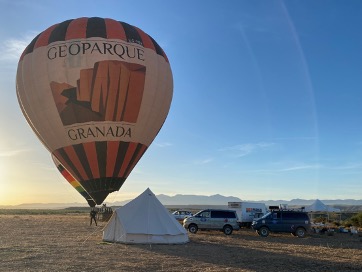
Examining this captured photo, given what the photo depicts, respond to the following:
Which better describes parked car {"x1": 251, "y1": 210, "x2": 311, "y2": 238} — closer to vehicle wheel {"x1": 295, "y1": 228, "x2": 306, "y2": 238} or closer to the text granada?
vehicle wheel {"x1": 295, "y1": 228, "x2": 306, "y2": 238}

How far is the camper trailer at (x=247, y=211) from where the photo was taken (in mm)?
38094

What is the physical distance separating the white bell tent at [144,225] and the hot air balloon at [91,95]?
2158 mm

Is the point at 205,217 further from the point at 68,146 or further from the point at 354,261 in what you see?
the point at 354,261

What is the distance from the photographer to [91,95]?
24.5 meters

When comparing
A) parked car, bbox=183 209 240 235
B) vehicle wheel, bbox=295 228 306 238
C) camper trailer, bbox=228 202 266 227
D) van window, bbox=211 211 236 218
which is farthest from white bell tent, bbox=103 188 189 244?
camper trailer, bbox=228 202 266 227

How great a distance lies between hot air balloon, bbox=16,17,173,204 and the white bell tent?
85.0 inches

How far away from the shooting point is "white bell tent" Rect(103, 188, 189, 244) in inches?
895

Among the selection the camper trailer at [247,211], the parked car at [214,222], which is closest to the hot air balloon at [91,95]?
the parked car at [214,222]

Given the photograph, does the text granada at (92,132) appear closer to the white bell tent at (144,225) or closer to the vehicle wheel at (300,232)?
the white bell tent at (144,225)

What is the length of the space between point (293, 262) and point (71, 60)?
16477 millimetres

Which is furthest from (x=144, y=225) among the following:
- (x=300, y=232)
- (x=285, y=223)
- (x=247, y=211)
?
(x=247, y=211)

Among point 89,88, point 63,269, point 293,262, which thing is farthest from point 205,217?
point 63,269

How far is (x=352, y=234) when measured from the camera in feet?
104

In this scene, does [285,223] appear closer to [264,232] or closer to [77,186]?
[264,232]
